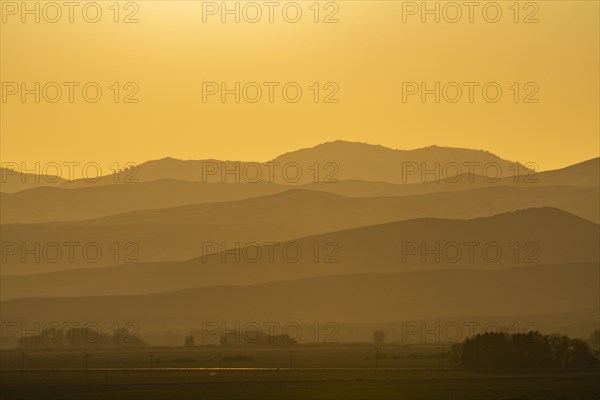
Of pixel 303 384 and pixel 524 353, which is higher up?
pixel 524 353

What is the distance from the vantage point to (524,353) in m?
151

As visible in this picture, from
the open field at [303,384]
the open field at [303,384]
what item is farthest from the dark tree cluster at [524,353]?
the open field at [303,384]

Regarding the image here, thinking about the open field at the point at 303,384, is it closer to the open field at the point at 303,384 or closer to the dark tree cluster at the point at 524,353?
the open field at the point at 303,384

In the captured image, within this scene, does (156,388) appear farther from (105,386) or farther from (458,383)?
(458,383)

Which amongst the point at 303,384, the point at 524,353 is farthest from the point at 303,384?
the point at 524,353

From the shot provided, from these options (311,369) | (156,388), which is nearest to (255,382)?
(156,388)

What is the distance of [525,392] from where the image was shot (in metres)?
107

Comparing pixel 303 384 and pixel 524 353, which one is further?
pixel 524 353

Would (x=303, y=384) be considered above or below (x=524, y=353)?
below

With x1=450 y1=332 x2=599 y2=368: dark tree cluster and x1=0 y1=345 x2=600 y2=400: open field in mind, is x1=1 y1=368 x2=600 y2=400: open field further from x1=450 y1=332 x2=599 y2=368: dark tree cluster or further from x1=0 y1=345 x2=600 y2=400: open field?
x1=450 y1=332 x2=599 y2=368: dark tree cluster

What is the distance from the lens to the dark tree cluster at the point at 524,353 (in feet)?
489

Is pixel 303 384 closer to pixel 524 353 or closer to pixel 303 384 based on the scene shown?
pixel 303 384

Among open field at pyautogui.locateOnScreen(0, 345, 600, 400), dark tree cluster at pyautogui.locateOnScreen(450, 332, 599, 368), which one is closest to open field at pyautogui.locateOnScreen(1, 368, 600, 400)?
open field at pyautogui.locateOnScreen(0, 345, 600, 400)

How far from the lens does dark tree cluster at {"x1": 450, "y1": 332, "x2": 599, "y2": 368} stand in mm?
149125
